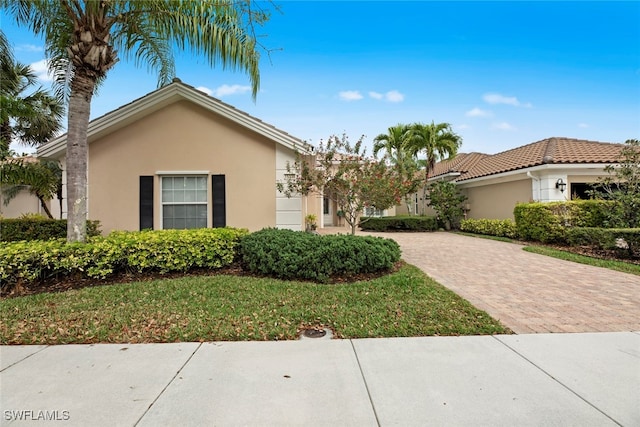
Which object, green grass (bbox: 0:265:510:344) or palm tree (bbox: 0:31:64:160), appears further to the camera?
palm tree (bbox: 0:31:64:160)

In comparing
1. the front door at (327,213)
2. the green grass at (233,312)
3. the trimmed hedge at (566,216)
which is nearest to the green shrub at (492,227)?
the trimmed hedge at (566,216)

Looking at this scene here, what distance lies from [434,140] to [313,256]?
51.0 feet

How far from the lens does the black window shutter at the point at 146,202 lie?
837cm

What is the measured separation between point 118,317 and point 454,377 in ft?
14.6

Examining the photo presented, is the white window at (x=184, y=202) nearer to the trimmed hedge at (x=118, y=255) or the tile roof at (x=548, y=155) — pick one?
the trimmed hedge at (x=118, y=255)

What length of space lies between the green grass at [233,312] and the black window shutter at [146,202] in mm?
2834

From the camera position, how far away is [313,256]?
6375 millimetres

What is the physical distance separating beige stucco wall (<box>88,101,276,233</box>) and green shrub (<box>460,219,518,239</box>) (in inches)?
448

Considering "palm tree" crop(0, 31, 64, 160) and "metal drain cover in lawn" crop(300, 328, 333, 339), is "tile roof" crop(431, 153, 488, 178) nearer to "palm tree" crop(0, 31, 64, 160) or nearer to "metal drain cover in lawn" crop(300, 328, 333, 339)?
"metal drain cover in lawn" crop(300, 328, 333, 339)

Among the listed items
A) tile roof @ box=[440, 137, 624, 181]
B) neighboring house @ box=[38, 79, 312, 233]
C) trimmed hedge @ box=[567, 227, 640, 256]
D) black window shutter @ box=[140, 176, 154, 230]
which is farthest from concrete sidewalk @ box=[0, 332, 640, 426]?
tile roof @ box=[440, 137, 624, 181]

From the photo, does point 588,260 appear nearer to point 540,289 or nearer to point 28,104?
point 540,289

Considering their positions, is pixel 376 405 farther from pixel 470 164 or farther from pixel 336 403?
pixel 470 164

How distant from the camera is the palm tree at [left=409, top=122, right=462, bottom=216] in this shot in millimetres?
19016

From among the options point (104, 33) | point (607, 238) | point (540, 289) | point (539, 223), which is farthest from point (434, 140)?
point (104, 33)
